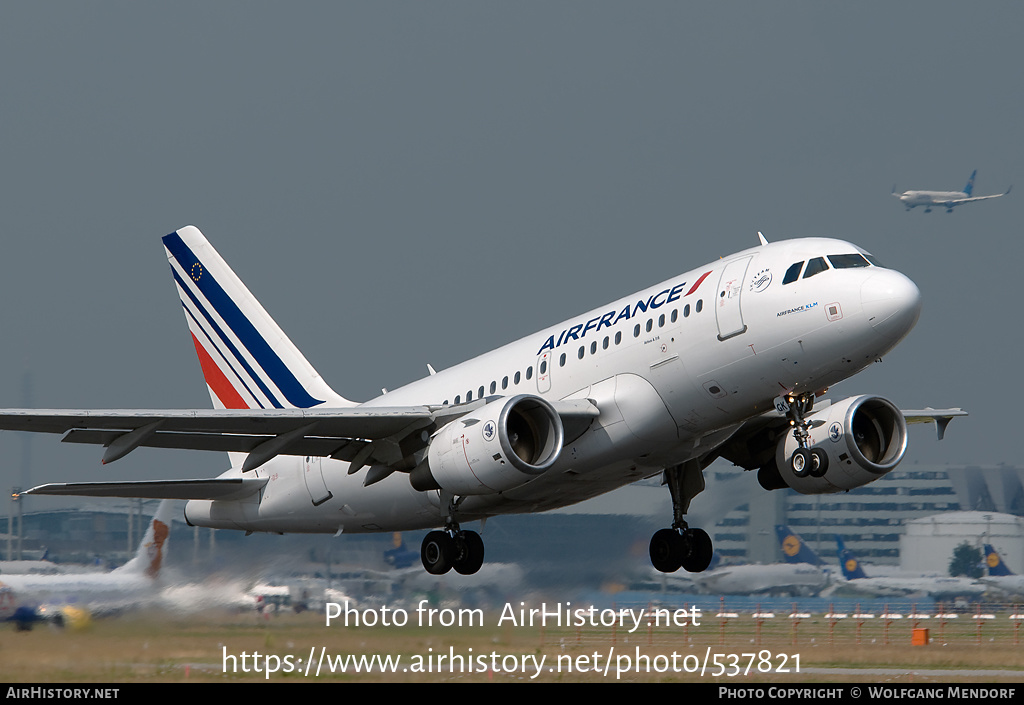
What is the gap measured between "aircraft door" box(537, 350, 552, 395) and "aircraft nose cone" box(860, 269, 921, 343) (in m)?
6.08

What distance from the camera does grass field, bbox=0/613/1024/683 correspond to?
79.9 ft

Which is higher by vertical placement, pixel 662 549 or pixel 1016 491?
pixel 1016 491

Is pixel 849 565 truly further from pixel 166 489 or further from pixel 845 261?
pixel 845 261

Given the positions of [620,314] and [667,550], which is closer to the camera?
[620,314]

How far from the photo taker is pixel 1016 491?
208 ft

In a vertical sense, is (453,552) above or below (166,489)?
below

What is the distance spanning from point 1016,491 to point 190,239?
43674 millimetres

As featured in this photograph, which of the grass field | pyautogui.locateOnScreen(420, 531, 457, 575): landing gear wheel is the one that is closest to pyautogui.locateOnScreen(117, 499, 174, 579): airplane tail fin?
the grass field

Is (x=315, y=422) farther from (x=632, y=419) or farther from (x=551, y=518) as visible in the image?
(x=551, y=518)

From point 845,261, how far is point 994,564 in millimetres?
32057

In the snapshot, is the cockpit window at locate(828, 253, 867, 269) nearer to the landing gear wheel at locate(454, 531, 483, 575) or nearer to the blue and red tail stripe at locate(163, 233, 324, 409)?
the landing gear wheel at locate(454, 531, 483, 575)

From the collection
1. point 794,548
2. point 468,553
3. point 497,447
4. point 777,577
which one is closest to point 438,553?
point 468,553

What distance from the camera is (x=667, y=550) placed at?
Result: 28000 millimetres
